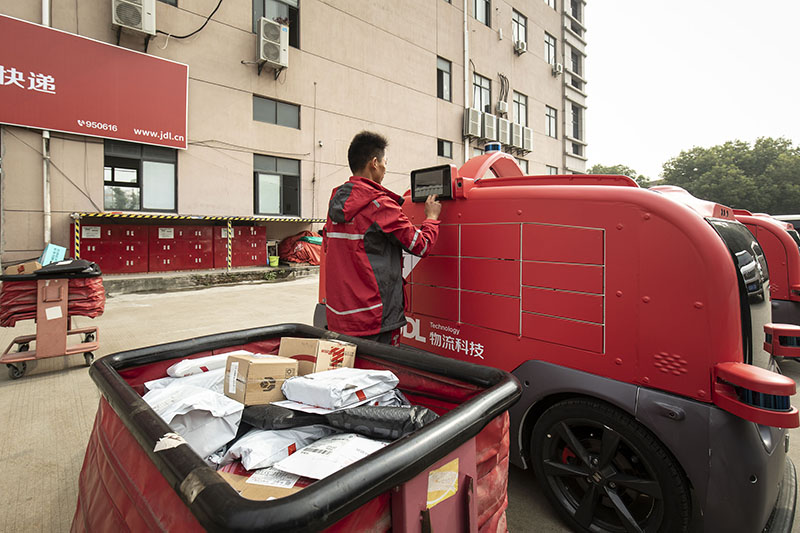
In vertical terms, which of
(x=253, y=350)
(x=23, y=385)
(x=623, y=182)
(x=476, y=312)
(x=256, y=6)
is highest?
(x=256, y=6)

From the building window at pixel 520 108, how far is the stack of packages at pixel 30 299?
22.2m

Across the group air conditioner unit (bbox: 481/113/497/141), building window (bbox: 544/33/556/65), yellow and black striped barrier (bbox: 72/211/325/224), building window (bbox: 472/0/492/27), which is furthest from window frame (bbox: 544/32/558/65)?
yellow and black striped barrier (bbox: 72/211/325/224)

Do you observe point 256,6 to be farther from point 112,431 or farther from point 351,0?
point 112,431

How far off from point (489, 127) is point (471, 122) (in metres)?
1.19

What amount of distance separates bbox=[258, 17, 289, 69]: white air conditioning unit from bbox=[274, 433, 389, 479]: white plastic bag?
1350cm

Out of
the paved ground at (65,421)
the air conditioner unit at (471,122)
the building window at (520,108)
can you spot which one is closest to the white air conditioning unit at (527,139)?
the building window at (520,108)

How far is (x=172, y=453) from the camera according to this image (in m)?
0.87

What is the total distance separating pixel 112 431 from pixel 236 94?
42.7ft

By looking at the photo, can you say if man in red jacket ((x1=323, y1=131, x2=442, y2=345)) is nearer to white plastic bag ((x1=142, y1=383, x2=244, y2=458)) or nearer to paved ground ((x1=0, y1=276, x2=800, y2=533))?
white plastic bag ((x1=142, y1=383, x2=244, y2=458))

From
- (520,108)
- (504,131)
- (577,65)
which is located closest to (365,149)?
(504,131)

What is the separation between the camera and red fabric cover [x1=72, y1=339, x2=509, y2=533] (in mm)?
857

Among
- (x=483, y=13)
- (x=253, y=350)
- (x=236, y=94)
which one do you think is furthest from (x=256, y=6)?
(x=253, y=350)

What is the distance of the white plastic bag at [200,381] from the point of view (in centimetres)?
159

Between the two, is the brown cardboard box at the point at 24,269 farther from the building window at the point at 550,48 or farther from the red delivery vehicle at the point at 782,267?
the building window at the point at 550,48
